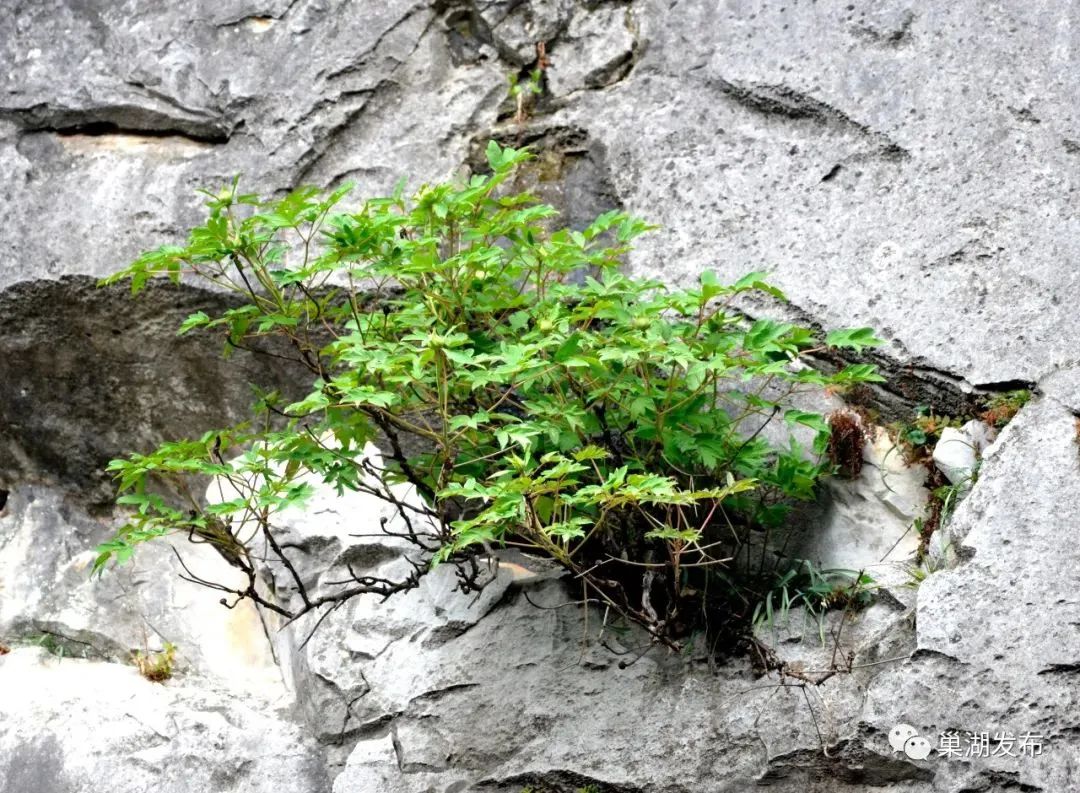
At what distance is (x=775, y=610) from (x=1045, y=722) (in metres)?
0.96

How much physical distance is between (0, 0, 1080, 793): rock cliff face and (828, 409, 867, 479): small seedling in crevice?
0.10 m

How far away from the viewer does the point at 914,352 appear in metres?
4.67

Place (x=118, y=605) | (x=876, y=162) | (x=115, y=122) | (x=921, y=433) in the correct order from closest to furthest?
(x=921, y=433), (x=876, y=162), (x=118, y=605), (x=115, y=122)

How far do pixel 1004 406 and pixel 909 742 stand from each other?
1.27 meters

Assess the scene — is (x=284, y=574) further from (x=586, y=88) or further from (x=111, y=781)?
(x=586, y=88)

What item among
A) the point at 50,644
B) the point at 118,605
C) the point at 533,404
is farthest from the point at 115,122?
the point at 533,404

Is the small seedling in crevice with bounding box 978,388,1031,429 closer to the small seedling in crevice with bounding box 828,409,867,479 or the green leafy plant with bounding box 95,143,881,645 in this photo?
the small seedling in crevice with bounding box 828,409,867,479

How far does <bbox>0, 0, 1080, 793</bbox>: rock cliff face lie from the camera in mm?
4051

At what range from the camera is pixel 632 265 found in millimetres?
5129

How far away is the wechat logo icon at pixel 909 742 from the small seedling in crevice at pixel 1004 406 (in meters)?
1.17

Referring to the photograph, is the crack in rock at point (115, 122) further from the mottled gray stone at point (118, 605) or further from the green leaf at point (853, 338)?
the green leaf at point (853, 338)

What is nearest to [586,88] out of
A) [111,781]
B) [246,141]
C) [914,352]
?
[246,141]

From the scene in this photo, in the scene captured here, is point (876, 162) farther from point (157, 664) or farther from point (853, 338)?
point (157, 664)

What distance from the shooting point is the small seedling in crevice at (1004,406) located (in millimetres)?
4441
